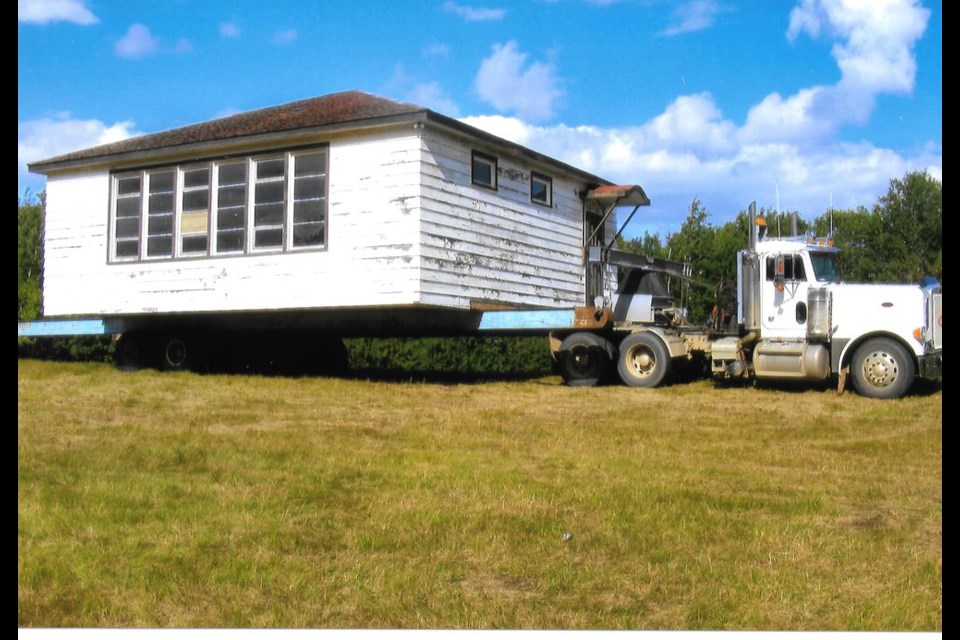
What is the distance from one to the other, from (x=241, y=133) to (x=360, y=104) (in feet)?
5.61

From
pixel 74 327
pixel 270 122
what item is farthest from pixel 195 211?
pixel 74 327

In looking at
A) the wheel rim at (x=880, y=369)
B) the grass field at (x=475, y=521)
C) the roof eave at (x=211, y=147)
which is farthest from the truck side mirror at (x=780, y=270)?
the roof eave at (x=211, y=147)

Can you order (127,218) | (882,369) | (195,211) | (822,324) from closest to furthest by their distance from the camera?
(882,369)
(822,324)
(195,211)
(127,218)

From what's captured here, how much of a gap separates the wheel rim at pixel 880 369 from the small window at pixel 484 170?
5667 millimetres

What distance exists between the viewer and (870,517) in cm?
634

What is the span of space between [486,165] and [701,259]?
337cm

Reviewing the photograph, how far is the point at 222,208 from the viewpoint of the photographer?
14.8 m

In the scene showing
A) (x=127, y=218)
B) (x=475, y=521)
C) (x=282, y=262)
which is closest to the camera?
(x=475, y=521)

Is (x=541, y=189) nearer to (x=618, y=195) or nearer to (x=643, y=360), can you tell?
(x=618, y=195)

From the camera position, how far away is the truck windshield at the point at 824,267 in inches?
505

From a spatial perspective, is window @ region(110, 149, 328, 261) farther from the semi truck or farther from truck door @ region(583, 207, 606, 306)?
truck door @ region(583, 207, 606, 306)

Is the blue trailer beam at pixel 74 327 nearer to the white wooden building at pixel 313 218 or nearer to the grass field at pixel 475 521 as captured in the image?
the white wooden building at pixel 313 218
